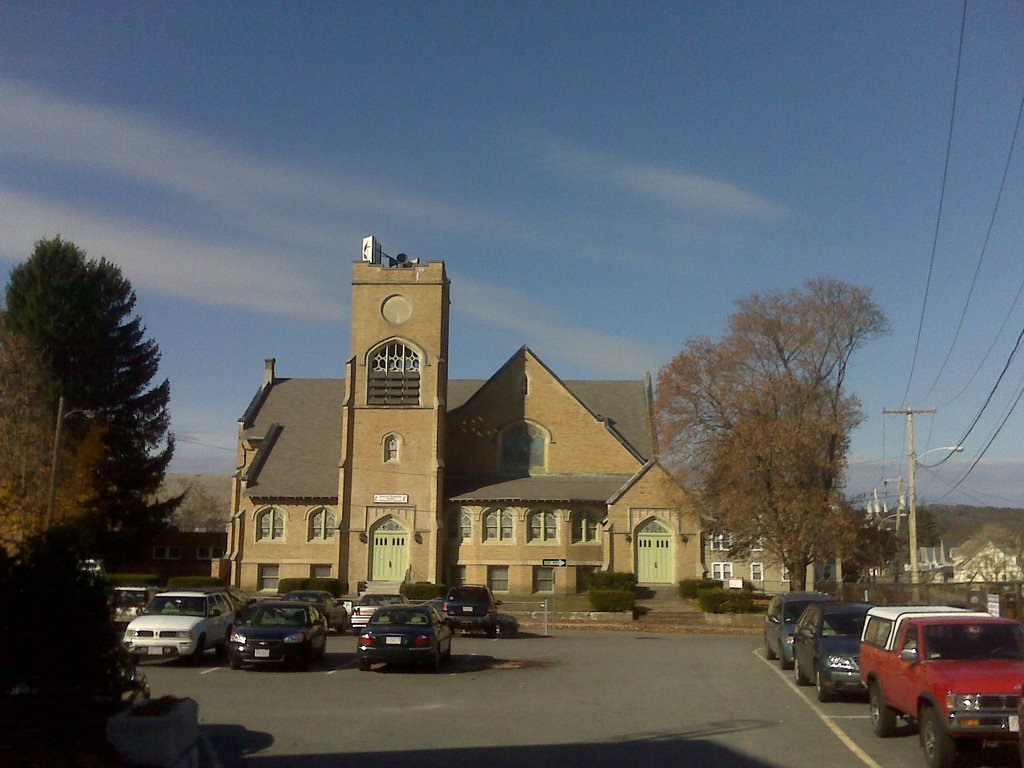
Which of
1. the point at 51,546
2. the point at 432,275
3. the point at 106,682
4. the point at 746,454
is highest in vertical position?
the point at 432,275

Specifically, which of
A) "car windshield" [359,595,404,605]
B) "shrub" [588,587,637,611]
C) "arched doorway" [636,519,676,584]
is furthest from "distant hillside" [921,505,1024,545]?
"car windshield" [359,595,404,605]

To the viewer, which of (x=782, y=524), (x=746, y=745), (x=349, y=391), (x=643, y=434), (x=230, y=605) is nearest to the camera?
(x=746, y=745)

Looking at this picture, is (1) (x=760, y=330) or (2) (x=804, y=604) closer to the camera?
(2) (x=804, y=604)

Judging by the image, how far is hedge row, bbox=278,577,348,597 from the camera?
151 ft

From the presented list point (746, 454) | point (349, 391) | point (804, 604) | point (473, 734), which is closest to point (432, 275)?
point (349, 391)

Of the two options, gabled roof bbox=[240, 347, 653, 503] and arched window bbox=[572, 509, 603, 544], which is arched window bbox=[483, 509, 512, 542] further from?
arched window bbox=[572, 509, 603, 544]

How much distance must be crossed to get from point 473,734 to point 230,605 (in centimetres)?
1333

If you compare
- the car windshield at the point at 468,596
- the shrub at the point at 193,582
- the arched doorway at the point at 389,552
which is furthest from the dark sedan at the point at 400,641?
the arched doorway at the point at 389,552

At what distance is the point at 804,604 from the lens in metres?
22.9

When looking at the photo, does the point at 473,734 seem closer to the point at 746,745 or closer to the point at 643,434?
the point at 746,745

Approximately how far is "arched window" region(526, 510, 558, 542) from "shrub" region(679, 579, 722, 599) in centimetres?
703

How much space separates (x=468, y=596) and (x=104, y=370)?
27.0 m

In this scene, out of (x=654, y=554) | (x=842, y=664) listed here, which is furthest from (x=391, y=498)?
(x=842, y=664)

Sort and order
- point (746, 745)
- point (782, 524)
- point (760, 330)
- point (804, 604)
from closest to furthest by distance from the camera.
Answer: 1. point (746, 745)
2. point (804, 604)
3. point (782, 524)
4. point (760, 330)
